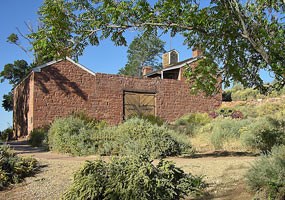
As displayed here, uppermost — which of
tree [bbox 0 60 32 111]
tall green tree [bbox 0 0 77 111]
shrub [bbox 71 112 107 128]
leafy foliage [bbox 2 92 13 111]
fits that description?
tree [bbox 0 60 32 111]

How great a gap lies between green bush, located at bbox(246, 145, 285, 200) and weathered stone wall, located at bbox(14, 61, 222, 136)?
1770 cm

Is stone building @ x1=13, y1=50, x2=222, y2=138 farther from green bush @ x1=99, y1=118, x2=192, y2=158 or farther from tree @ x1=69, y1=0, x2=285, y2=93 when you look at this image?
tree @ x1=69, y1=0, x2=285, y2=93

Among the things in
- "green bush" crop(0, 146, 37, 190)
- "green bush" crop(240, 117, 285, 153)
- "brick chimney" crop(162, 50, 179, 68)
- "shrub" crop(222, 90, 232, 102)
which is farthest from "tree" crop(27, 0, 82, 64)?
"shrub" crop(222, 90, 232, 102)

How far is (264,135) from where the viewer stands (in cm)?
1194

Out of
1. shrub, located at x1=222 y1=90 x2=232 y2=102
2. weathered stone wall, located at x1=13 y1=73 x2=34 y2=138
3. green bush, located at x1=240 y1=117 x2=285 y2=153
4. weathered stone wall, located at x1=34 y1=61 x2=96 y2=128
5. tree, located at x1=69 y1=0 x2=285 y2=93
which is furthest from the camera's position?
shrub, located at x1=222 y1=90 x2=232 y2=102

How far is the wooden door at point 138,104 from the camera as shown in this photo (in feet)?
83.5

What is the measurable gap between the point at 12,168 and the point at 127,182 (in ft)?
13.4

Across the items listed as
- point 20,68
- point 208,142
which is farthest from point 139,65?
point 208,142

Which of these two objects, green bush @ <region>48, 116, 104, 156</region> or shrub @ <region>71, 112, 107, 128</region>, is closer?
green bush @ <region>48, 116, 104, 156</region>

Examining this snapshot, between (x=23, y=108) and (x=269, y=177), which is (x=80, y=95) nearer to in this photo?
(x=23, y=108)

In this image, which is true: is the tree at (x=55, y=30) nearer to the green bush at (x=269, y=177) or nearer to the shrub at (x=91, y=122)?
the green bush at (x=269, y=177)

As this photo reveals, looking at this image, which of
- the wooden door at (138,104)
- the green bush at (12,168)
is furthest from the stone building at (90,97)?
the green bush at (12,168)

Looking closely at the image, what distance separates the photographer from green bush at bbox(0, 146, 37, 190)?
7574mm

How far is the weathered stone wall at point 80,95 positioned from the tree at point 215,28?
17173 mm
